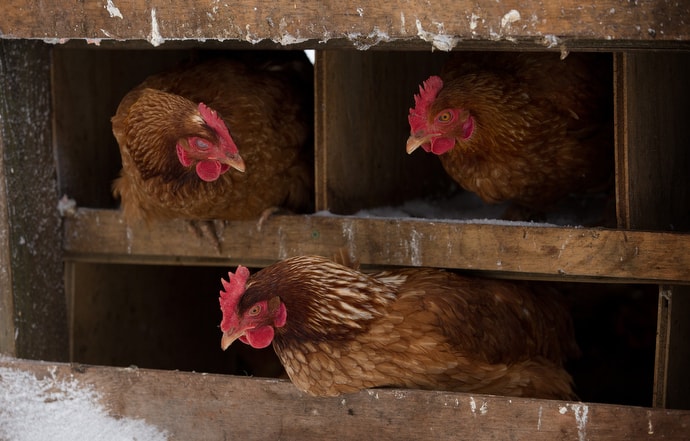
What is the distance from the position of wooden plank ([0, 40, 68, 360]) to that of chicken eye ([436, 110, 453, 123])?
1.22 meters

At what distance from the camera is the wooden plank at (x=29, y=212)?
2635 millimetres

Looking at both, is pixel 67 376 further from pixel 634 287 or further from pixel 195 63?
pixel 634 287

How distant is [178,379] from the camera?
93.7 inches

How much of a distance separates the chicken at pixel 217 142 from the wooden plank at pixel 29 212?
25 cm

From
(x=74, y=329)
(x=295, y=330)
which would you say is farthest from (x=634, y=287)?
(x=74, y=329)

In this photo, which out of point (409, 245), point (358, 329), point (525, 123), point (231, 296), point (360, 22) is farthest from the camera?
point (525, 123)

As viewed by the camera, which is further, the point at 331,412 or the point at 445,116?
the point at 445,116

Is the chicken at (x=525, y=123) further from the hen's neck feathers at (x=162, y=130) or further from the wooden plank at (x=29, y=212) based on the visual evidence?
the wooden plank at (x=29, y=212)

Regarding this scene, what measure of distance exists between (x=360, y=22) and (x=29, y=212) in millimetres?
1280

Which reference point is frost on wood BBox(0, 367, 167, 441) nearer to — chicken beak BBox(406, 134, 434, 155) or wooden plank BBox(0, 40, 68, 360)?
wooden plank BBox(0, 40, 68, 360)

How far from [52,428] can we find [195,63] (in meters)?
1.18

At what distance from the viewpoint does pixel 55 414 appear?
2482mm

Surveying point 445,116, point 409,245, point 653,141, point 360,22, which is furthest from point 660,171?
point 360,22

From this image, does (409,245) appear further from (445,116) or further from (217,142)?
(217,142)
